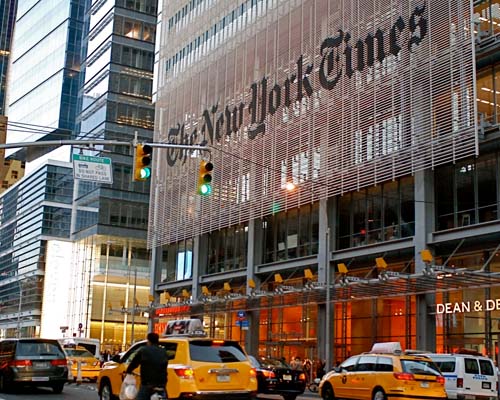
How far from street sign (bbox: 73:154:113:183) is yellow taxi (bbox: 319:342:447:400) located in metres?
9.25

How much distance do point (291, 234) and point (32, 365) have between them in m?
23.3

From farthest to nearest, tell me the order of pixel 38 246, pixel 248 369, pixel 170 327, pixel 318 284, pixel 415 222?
pixel 38 246 → pixel 170 327 → pixel 318 284 → pixel 415 222 → pixel 248 369

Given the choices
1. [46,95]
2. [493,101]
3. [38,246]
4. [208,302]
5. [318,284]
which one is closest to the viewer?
[493,101]

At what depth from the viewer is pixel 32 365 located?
2319 cm

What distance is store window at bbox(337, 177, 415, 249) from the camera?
35.8 metres

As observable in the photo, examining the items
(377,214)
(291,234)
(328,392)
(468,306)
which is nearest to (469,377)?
(328,392)

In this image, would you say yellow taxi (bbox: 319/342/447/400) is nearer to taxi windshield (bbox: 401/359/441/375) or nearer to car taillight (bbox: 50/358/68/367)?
taxi windshield (bbox: 401/359/441/375)

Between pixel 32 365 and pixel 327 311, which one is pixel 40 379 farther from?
pixel 327 311

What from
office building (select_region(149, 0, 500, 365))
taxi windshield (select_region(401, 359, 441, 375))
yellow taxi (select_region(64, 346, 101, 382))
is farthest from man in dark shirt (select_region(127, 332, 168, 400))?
yellow taxi (select_region(64, 346, 101, 382))

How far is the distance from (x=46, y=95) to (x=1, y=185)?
4020 cm

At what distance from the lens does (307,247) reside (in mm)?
42750

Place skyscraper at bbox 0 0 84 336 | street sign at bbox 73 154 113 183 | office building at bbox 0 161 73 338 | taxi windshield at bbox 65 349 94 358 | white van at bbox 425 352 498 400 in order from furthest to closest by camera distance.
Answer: skyscraper at bbox 0 0 84 336, office building at bbox 0 161 73 338, taxi windshield at bbox 65 349 94 358, white van at bbox 425 352 498 400, street sign at bbox 73 154 113 183

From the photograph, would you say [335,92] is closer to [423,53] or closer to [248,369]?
[423,53]

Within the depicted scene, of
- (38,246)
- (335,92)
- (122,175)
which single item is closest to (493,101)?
(335,92)
